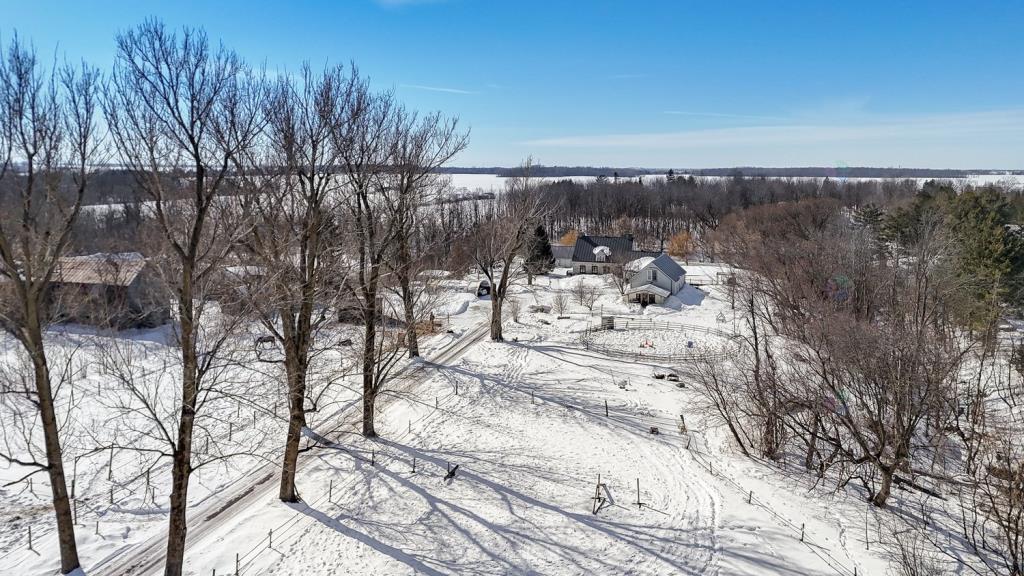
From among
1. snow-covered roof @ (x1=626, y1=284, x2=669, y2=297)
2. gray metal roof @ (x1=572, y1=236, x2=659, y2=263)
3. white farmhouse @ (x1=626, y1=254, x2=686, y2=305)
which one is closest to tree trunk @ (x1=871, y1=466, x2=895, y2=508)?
snow-covered roof @ (x1=626, y1=284, x2=669, y2=297)

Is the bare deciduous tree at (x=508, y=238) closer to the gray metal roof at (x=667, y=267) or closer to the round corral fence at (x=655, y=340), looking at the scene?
the round corral fence at (x=655, y=340)

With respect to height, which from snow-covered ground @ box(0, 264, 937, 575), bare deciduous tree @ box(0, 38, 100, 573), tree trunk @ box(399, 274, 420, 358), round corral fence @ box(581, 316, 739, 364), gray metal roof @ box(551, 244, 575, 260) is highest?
bare deciduous tree @ box(0, 38, 100, 573)

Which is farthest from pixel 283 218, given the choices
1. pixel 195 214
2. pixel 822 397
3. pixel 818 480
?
pixel 818 480

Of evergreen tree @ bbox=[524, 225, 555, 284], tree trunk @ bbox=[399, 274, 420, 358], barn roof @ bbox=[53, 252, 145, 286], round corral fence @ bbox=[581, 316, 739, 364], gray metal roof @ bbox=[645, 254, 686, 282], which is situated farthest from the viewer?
evergreen tree @ bbox=[524, 225, 555, 284]

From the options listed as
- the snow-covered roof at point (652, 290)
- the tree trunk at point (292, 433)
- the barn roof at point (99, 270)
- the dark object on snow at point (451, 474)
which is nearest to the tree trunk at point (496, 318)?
the dark object on snow at point (451, 474)

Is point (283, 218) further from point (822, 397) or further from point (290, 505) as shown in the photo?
point (822, 397)

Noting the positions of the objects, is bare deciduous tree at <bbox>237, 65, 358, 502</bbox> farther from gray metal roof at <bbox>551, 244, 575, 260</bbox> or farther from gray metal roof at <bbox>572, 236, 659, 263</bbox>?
gray metal roof at <bbox>551, 244, 575, 260</bbox>
